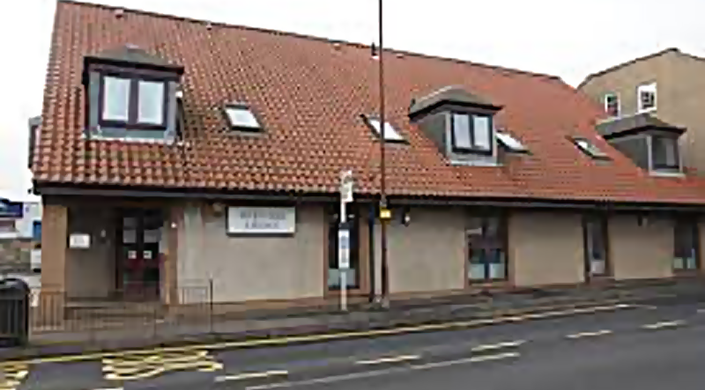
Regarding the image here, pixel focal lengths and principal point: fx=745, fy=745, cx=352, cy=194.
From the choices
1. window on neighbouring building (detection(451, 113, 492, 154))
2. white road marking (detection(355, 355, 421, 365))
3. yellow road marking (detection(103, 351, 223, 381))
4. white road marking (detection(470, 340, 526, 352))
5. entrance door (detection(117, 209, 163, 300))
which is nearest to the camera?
yellow road marking (detection(103, 351, 223, 381))

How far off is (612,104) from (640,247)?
998 centimetres

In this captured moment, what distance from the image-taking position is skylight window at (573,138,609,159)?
2481 centimetres

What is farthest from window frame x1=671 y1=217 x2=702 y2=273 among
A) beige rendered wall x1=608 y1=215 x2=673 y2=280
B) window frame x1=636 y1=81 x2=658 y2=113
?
window frame x1=636 y1=81 x2=658 y2=113

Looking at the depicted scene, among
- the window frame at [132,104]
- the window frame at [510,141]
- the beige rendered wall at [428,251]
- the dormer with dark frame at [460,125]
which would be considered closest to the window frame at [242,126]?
the window frame at [132,104]

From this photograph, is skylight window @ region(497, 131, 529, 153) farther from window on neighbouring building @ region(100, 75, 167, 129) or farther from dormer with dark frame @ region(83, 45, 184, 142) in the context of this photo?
window on neighbouring building @ region(100, 75, 167, 129)

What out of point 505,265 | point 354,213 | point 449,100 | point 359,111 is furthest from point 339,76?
point 505,265

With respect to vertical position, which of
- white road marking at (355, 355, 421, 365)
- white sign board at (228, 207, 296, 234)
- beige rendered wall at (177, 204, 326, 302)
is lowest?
white road marking at (355, 355, 421, 365)

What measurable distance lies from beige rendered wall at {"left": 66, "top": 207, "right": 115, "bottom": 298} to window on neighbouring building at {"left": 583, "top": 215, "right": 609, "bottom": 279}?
1410cm

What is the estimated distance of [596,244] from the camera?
23.7 metres

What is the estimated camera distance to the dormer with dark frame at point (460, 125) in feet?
69.8

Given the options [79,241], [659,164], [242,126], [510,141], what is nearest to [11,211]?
[79,241]

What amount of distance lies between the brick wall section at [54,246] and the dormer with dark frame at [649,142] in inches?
750

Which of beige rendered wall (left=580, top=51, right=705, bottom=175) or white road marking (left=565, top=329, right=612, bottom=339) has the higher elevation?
beige rendered wall (left=580, top=51, right=705, bottom=175)

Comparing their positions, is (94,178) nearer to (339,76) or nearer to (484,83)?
(339,76)
